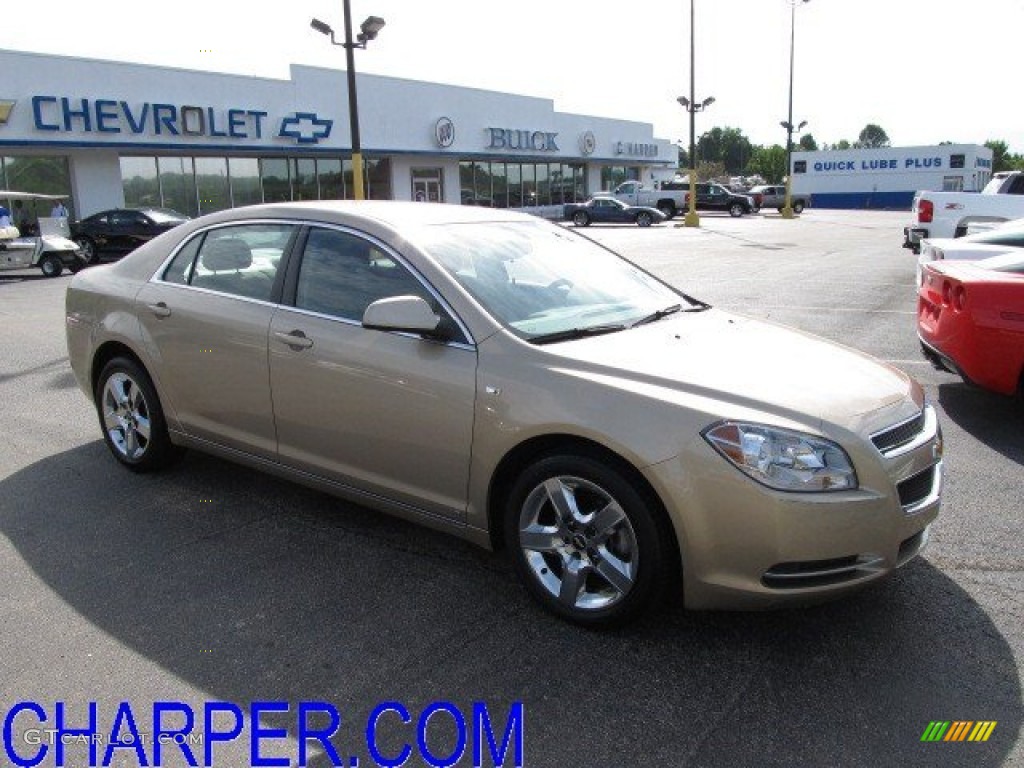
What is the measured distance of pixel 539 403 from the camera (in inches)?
129

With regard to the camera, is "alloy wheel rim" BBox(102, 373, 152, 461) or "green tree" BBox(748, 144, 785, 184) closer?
"alloy wheel rim" BBox(102, 373, 152, 461)

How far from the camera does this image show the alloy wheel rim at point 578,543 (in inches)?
127

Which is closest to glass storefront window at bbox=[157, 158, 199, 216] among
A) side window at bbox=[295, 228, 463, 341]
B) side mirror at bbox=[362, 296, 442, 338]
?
side window at bbox=[295, 228, 463, 341]

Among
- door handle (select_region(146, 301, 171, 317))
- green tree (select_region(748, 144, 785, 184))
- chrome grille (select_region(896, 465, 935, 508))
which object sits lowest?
chrome grille (select_region(896, 465, 935, 508))

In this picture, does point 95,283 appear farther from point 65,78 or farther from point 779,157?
point 779,157

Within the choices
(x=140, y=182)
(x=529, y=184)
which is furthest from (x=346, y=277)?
(x=529, y=184)

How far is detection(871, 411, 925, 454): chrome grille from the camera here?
308 centimetres

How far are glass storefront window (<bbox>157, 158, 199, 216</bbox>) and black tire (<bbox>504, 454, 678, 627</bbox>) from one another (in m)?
28.5

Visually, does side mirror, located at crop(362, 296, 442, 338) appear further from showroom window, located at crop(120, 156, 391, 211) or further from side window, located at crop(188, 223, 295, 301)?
showroom window, located at crop(120, 156, 391, 211)

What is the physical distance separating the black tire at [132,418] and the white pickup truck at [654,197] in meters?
41.5

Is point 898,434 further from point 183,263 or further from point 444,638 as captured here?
point 183,263

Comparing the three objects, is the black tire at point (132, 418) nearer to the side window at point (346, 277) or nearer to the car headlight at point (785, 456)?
the side window at point (346, 277)

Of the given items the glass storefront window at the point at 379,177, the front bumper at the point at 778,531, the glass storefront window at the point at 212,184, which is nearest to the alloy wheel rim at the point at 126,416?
the front bumper at the point at 778,531

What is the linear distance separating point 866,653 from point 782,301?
9.61 meters
